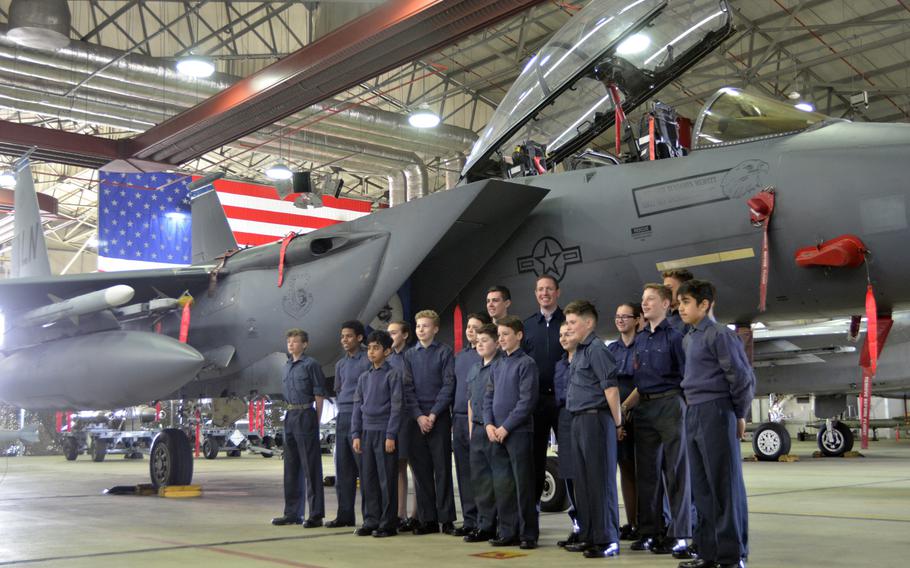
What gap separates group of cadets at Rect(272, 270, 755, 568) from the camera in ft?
12.6

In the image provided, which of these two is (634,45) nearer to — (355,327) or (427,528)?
(355,327)

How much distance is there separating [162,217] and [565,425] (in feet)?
55.5

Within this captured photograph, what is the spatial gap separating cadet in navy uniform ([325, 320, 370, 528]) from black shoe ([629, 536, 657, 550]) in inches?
77.9

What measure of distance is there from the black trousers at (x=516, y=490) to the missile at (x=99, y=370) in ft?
10.8

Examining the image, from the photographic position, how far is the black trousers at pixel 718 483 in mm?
3703

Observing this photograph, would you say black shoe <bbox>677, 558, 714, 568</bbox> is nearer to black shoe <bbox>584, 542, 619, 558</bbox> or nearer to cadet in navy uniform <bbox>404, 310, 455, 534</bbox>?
black shoe <bbox>584, 542, 619, 558</bbox>

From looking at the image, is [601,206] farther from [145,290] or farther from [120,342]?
[145,290]

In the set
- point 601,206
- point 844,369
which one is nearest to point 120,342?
point 601,206

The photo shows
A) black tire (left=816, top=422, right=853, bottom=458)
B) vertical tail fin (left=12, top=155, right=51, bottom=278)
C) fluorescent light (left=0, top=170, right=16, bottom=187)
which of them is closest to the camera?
vertical tail fin (left=12, top=155, right=51, bottom=278)

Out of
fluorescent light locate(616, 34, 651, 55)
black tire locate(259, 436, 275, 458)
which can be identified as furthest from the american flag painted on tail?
fluorescent light locate(616, 34, 651, 55)

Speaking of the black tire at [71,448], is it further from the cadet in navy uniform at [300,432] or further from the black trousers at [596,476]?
the black trousers at [596,476]

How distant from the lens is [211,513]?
6773 mm

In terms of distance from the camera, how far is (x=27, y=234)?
10547 mm

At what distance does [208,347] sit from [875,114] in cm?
2120
